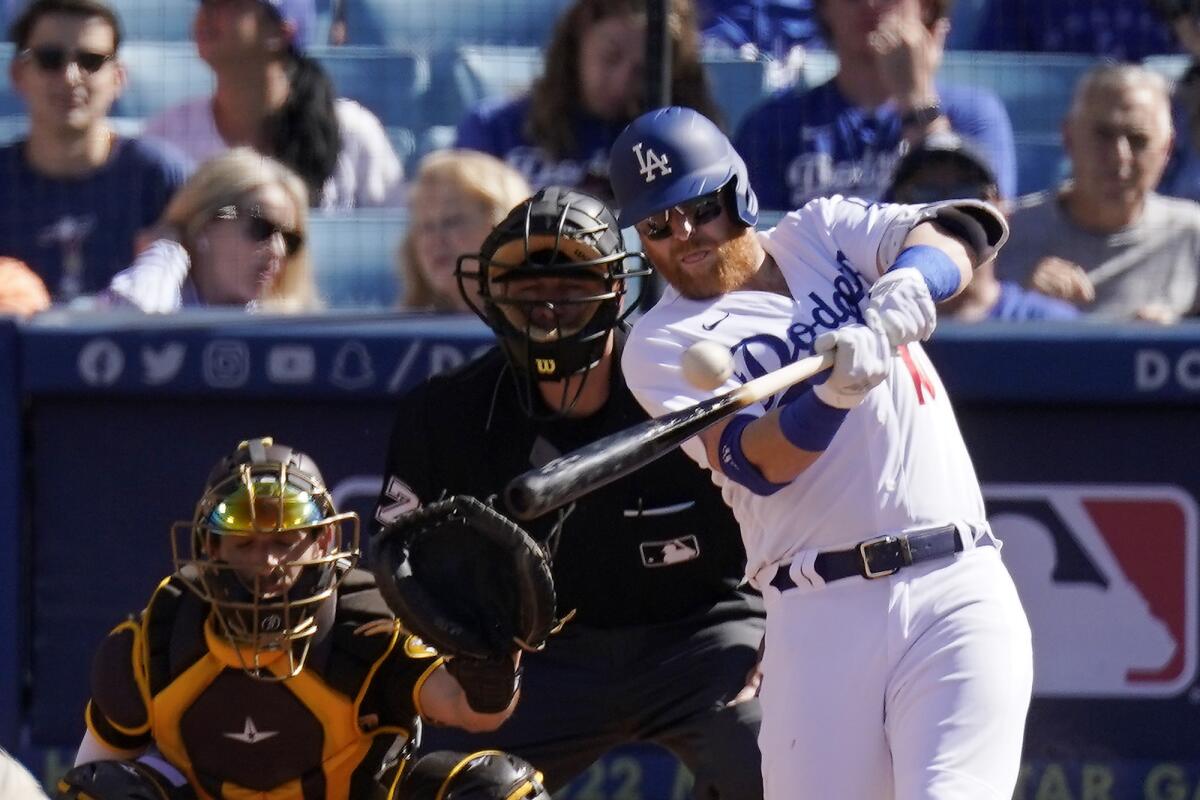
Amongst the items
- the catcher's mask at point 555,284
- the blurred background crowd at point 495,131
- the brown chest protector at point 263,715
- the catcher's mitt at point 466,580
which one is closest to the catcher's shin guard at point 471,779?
the brown chest protector at point 263,715

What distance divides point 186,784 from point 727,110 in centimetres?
247

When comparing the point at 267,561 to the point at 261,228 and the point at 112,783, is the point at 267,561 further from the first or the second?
the point at 261,228

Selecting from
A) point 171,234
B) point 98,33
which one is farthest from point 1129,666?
point 98,33

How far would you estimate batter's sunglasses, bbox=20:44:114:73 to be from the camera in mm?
5602

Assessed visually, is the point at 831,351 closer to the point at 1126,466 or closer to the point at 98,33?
the point at 1126,466

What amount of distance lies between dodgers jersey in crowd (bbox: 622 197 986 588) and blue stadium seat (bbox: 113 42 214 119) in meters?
2.37

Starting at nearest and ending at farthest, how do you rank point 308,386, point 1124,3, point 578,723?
1. point 578,723
2. point 308,386
3. point 1124,3

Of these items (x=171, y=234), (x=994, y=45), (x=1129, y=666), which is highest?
(x=994, y=45)

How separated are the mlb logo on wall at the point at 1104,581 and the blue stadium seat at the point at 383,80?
6.42ft

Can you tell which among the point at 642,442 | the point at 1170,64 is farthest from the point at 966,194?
the point at 642,442

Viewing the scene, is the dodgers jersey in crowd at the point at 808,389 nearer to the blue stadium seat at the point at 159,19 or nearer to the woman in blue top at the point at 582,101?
the woman in blue top at the point at 582,101

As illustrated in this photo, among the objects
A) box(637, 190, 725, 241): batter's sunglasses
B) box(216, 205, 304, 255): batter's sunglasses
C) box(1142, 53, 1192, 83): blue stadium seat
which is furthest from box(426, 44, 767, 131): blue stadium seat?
box(637, 190, 725, 241): batter's sunglasses

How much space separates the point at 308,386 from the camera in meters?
5.13

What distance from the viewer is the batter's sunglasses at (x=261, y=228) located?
533cm
